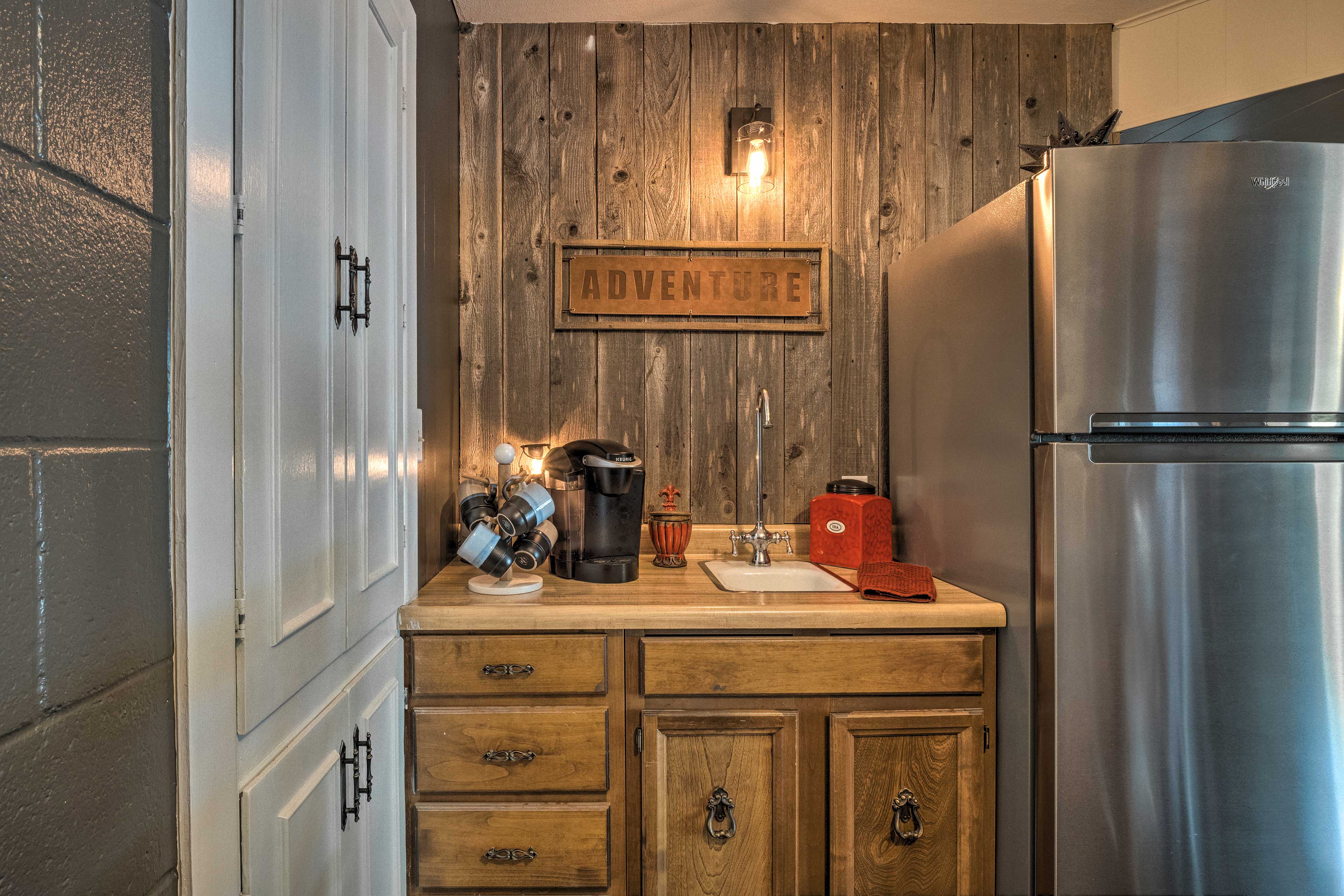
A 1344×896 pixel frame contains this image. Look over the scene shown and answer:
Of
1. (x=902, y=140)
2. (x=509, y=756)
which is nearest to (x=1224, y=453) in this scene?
(x=902, y=140)

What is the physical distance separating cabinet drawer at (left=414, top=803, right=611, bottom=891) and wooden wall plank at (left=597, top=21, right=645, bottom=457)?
1.12m

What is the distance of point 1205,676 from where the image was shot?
1223mm

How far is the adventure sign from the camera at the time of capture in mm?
1980

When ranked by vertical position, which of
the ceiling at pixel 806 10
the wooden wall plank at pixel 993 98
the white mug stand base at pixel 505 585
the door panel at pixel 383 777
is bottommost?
the door panel at pixel 383 777

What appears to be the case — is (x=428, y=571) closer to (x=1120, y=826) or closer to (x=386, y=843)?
(x=386, y=843)

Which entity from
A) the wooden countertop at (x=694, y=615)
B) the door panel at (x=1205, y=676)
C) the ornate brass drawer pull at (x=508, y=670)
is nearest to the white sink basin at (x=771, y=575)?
the wooden countertop at (x=694, y=615)

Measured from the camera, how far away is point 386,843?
1.30m

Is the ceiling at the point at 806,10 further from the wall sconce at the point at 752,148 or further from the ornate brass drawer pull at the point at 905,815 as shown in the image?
the ornate brass drawer pull at the point at 905,815

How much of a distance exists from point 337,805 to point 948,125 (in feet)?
7.52

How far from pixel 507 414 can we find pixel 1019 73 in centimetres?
187

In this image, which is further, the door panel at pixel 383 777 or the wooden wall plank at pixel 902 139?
the wooden wall plank at pixel 902 139

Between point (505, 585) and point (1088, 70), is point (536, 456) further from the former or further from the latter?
point (1088, 70)

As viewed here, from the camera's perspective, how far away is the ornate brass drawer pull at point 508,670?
4.56 feet

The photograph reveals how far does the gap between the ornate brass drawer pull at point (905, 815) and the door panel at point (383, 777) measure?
102 cm
